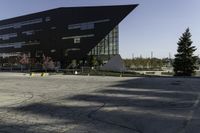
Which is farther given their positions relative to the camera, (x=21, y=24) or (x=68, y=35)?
(x=21, y=24)

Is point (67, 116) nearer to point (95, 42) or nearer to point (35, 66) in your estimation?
point (95, 42)

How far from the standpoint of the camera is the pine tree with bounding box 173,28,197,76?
4878cm

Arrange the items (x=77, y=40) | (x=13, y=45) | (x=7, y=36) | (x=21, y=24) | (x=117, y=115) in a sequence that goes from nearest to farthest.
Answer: (x=117, y=115) → (x=77, y=40) → (x=21, y=24) → (x=13, y=45) → (x=7, y=36)

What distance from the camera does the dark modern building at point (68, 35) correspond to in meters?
72.3

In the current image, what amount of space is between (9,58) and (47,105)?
3456 inches

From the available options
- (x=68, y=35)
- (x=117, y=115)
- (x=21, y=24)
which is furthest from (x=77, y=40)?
(x=117, y=115)

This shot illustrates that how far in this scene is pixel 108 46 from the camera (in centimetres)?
7556

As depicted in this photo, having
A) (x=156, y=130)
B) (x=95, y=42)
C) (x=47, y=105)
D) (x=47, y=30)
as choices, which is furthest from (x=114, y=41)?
(x=156, y=130)

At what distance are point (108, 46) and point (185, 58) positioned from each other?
29402 millimetres

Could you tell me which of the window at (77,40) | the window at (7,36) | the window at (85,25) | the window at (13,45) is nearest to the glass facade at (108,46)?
the window at (85,25)

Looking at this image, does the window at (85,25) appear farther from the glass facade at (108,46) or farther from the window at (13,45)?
the window at (13,45)

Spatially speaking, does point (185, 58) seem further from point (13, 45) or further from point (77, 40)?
point (13, 45)

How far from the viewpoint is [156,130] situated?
8.23 meters

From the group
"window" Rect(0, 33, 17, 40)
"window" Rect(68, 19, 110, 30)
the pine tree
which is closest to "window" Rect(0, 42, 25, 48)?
"window" Rect(0, 33, 17, 40)
